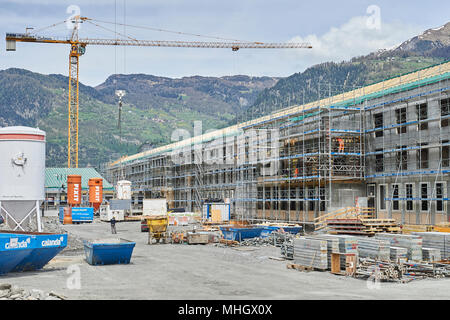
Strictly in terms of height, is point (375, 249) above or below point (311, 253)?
above

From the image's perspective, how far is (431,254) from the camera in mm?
23781

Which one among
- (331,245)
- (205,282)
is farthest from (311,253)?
(205,282)

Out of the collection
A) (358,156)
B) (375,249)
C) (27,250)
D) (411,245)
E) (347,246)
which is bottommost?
(375,249)

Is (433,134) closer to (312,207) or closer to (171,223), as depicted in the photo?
(312,207)

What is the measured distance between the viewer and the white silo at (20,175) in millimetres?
24438

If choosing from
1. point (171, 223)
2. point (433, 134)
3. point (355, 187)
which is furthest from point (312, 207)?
point (171, 223)

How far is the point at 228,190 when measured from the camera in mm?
65188

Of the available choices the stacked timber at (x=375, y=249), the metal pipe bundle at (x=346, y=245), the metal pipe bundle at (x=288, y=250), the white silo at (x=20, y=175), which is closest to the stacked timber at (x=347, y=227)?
the metal pipe bundle at (x=288, y=250)

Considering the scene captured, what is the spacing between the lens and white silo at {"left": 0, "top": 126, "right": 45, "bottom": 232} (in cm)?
2444

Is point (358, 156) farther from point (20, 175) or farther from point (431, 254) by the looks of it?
point (20, 175)

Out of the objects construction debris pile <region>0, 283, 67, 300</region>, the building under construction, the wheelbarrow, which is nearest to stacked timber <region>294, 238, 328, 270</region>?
construction debris pile <region>0, 283, 67, 300</region>

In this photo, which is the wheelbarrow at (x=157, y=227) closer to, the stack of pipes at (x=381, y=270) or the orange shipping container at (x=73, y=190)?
the stack of pipes at (x=381, y=270)

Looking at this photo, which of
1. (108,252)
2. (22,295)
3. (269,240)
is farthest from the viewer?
(269,240)

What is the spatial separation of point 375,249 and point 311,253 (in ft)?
10.00
